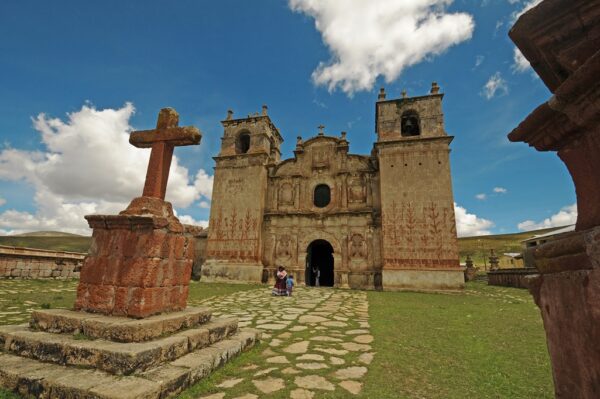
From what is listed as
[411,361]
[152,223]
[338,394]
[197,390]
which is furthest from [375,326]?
[152,223]

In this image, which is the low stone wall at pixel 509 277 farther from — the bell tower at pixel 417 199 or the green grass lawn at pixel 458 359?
the green grass lawn at pixel 458 359

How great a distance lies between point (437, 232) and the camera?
13688mm

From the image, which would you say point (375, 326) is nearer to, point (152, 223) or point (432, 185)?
point (152, 223)

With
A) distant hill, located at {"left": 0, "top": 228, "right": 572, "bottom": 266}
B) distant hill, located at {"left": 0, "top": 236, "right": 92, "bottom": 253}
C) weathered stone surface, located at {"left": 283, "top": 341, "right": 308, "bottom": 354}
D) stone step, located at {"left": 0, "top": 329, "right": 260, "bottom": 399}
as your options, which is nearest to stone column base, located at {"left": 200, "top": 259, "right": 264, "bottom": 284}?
weathered stone surface, located at {"left": 283, "top": 341, "right": 308, "bottom": 354}

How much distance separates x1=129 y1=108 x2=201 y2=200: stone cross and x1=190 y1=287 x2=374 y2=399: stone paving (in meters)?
2.81

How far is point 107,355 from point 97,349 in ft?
0.53

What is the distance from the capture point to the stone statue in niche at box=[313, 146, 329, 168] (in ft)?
55.9

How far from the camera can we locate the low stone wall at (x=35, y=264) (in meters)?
12.2

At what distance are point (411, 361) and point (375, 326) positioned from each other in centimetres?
205

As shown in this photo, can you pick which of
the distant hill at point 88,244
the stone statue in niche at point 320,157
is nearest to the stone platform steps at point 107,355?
the stone statue in niche at point 320,157

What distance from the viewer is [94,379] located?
8.21ft

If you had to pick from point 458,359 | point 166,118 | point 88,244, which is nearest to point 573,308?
point 458,359

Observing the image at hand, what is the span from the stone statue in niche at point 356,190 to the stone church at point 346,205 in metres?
0.05

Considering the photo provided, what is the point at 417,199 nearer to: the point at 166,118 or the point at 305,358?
the point at 305,358
